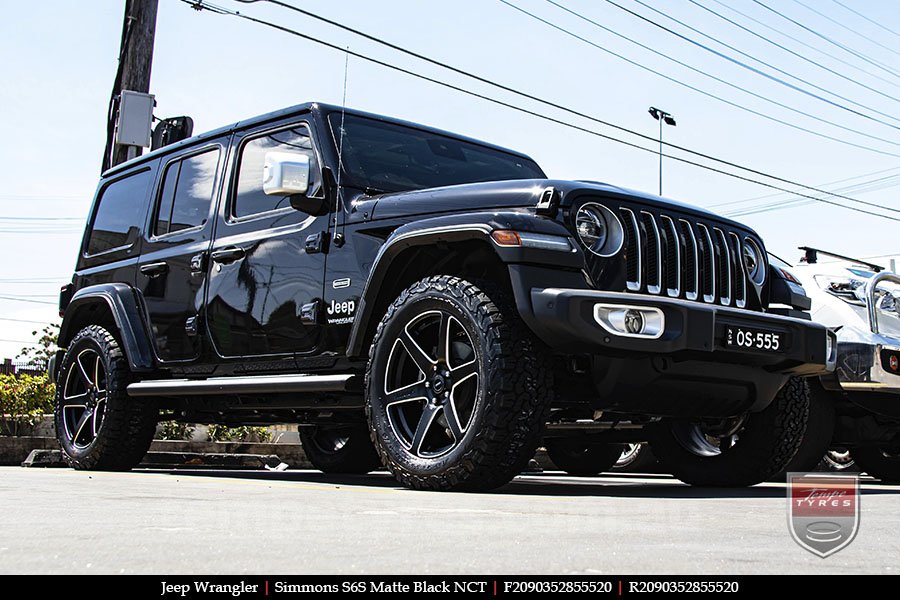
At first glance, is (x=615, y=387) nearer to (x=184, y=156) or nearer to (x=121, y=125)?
(x=184, y=156)

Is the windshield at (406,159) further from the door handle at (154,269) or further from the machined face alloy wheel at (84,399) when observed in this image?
the machined face alloy wheel at (84,399)

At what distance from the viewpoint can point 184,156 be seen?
7527 mm

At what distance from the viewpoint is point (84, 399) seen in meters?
7.65

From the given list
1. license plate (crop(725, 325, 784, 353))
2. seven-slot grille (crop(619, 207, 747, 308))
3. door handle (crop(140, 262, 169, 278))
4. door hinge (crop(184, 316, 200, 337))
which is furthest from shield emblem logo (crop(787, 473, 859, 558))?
door handle (crop(140, 262, 169, 278))

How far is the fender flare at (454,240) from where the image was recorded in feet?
15.7

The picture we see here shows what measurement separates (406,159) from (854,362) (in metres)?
2.84

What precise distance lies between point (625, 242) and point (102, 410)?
403cm

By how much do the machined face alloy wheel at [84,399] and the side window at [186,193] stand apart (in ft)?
3.40

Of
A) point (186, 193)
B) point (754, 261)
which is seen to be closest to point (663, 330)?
point (754, 261)

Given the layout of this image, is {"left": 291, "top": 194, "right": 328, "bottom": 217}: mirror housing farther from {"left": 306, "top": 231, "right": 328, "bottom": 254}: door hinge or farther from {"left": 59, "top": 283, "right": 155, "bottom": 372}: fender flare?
{"left": 59, "top": 283, "right": 155, "bottom": 372}: fender flare

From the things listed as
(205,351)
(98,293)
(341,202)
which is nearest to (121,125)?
(98,293)

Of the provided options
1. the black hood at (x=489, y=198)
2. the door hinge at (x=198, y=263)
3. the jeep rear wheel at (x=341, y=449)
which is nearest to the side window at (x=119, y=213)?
the door hinge at (x=198, y=263)

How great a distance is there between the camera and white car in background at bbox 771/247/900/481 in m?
6.43

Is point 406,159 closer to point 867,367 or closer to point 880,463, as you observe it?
point 867,367
